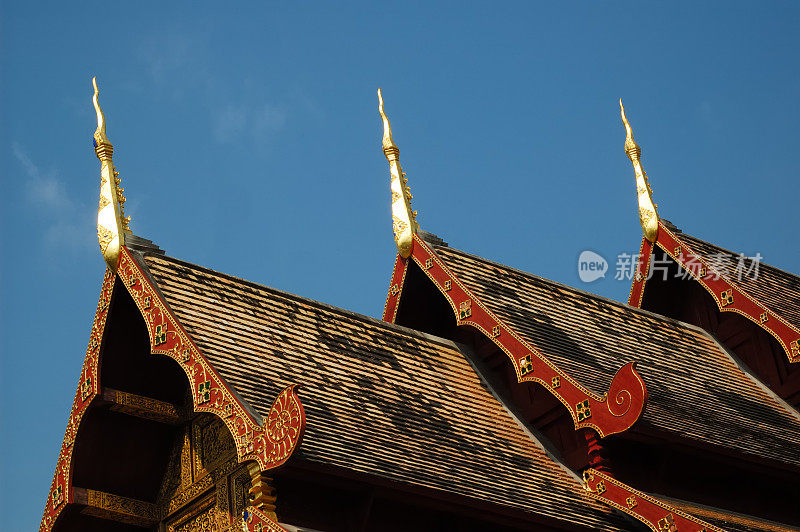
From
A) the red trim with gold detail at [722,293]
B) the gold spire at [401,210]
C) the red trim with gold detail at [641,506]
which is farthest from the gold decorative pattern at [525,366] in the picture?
the red trim with gold detail at [722,293]

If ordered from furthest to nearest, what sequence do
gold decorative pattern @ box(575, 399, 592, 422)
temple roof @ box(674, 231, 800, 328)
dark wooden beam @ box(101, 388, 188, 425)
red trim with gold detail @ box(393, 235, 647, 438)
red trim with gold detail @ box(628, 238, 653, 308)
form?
1. red trim with gold detail @ box(628, 238, 653, 308)
2. temple roof @ box(674, 231, 800, 328)
3. gold decorative pattern @ box(575, 399, 592, 422)
4. dark wooden beam @ box(101, 388, 188, 425)
5. red trim with gold detail @ box(393, 235, 647, 438)

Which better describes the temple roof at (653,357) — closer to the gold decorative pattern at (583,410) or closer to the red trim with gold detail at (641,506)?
the gold decorative pattern at (583,410)

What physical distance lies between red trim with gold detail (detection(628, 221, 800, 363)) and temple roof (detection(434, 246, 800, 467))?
2.56 ft

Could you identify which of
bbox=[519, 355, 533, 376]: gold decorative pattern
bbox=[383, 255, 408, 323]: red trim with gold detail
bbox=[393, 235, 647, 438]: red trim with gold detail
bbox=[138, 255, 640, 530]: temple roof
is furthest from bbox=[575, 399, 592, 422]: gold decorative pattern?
bbox=[383, 255, 408, 323]: red trim with gold detail

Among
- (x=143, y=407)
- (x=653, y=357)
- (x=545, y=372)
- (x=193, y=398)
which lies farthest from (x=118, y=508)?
(x=653, y=357)

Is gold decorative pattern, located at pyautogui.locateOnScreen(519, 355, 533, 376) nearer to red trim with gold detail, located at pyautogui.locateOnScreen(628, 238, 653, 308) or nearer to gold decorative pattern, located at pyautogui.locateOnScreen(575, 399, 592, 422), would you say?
gold decorative pattern, located at pyautogui.locateOnScreen(575, 399, 592, 422)

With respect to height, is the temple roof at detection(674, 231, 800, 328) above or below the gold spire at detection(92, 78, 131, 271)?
above

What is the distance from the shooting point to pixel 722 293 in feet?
58.0

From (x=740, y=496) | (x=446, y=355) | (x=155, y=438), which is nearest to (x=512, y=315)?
(x=446, y=355)

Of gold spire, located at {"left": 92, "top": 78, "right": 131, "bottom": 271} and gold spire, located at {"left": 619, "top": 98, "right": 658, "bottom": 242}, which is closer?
gold spire, located at {"left": 92, "top": 78, "right": 131, "bottom": 271}

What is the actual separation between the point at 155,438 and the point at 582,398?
4482 millimetres

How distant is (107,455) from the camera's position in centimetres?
1348

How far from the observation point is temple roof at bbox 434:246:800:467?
14.3 metres

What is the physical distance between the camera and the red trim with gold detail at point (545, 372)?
12.8 meters
